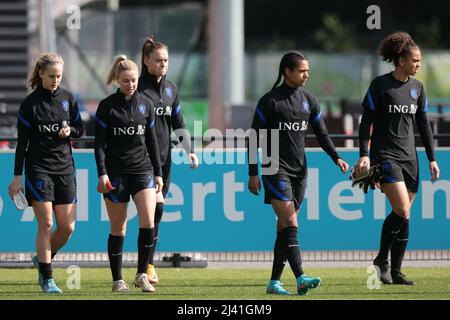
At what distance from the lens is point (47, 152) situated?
35.9 ft

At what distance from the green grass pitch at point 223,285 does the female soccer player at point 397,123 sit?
0.81 m

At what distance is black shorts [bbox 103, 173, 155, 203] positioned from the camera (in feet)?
35.6

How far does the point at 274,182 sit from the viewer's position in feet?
35.1

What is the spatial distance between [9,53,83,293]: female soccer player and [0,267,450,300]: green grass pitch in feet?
1.87

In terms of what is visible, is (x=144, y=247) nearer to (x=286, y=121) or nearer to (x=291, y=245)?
(x=291, y=245)

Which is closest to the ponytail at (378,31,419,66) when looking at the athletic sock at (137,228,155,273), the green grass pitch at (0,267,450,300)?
the green grass pitch at (0,267,450,300)

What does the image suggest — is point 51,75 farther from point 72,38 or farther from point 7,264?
point 72,38

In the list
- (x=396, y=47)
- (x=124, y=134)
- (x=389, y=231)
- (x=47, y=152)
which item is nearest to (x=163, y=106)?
(x=124, y=134)

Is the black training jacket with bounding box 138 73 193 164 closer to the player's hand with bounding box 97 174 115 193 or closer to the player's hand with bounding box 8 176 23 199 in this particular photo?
the player's hand with bounding box 97 174 115 193

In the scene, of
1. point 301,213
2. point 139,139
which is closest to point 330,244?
point 301,213

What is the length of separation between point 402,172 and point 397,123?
16.8 inches

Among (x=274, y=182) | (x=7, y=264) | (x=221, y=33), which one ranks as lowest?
(x=7, y=264)

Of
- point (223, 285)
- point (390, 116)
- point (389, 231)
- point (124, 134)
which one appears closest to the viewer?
point (124, 134)

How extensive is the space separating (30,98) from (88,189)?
271 centimetres
